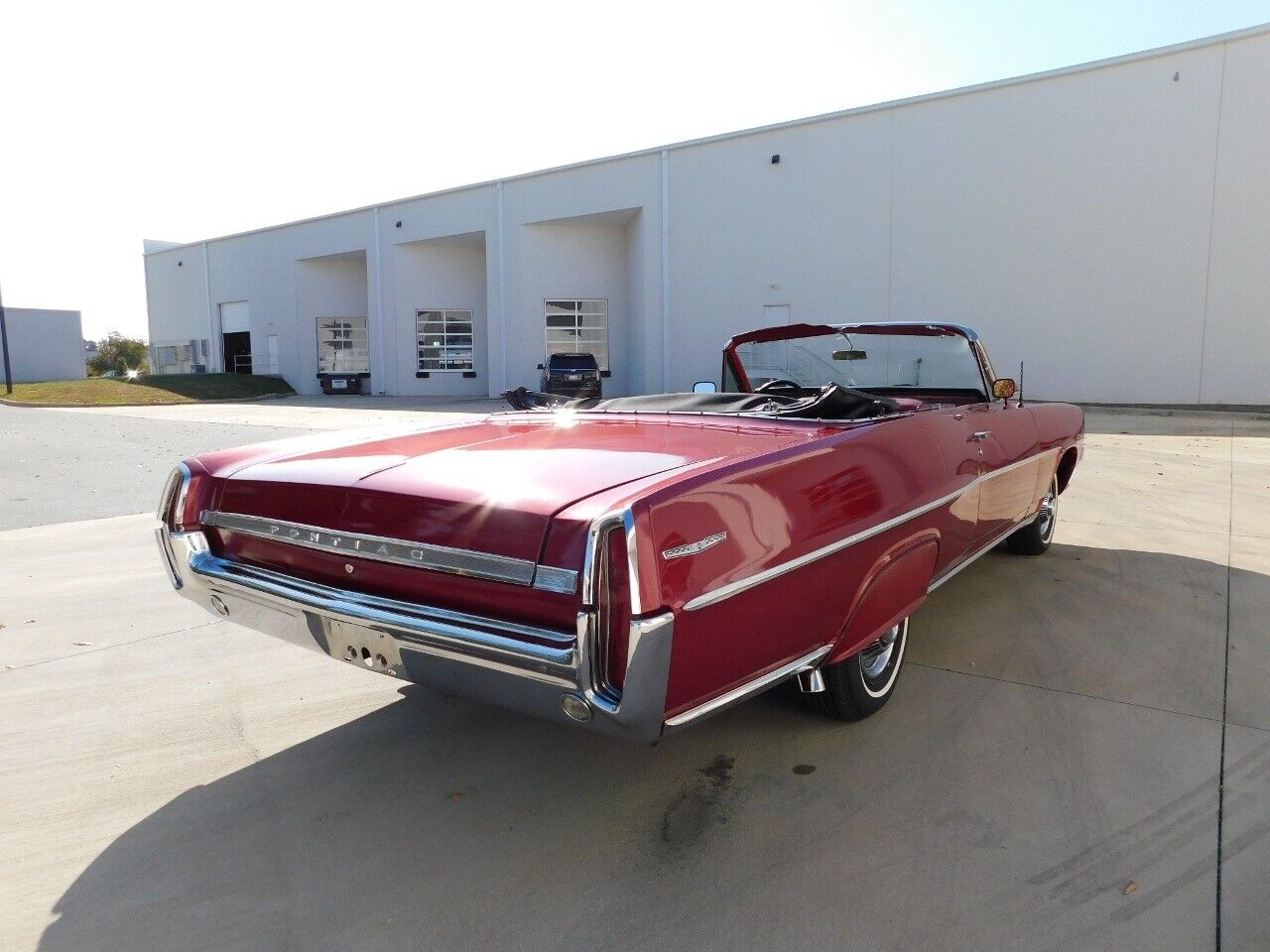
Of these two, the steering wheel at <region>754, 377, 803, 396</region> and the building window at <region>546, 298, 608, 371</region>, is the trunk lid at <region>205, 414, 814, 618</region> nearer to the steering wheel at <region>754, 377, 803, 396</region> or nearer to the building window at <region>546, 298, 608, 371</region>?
the steering wheel at <region>754, 377, 803, 396</region>

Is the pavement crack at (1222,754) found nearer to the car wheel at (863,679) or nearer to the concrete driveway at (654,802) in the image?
the concrete driveway at (654,802)

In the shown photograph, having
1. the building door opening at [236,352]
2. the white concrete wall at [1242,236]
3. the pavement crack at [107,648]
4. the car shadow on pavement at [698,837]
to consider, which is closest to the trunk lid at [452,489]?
the car shadow on pavement at [698,837]

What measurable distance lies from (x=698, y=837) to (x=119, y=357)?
87.1 m

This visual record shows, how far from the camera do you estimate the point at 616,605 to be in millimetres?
1878

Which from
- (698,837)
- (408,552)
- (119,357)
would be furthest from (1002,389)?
(119,357)

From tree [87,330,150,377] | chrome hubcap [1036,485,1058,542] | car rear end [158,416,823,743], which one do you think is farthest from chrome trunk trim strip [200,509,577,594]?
tree [87,330,150,377]

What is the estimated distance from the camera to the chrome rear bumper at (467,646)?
188 centimetres

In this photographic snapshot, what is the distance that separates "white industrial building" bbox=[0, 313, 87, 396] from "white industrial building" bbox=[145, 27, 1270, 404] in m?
34.3

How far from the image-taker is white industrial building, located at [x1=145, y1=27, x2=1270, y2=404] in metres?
15.2

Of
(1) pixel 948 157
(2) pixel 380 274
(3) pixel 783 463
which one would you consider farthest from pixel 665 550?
(2) pixel 380 274

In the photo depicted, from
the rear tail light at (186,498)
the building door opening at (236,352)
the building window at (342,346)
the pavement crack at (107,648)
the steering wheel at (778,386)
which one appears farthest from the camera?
the building door opening at (236,352)

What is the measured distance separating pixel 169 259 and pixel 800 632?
4024 cm

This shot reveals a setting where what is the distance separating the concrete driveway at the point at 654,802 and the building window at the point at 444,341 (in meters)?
24.0

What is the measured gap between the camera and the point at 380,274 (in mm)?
27031
